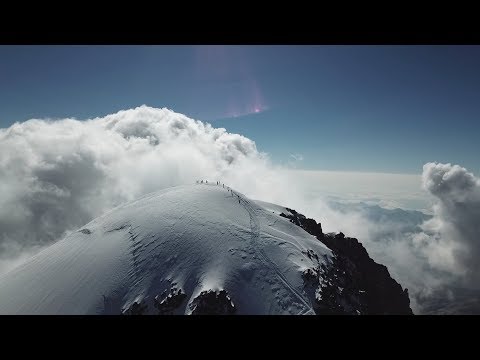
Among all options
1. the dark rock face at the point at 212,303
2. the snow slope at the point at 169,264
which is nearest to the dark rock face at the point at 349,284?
the snow slope at the point at 169,264

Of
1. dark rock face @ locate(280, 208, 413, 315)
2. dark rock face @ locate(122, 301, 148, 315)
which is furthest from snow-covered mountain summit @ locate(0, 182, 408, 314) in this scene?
dark rock face @ locate(280, 208, 413, 315)

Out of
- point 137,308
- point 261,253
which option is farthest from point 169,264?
point 261,253

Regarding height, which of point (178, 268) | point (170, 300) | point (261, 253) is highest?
point (261, 253)

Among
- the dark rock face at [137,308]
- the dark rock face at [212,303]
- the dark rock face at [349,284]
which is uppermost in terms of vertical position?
the dark rock face at [212,303]

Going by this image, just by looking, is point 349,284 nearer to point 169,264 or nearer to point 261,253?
point 261,253

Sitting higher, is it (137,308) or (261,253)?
(261,253)

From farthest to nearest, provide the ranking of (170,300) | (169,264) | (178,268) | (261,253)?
(261,253) < (169,264) < (178,268) < (170,300)

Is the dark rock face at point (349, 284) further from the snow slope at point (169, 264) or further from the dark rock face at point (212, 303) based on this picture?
the dark rock face at point (212, 303)
